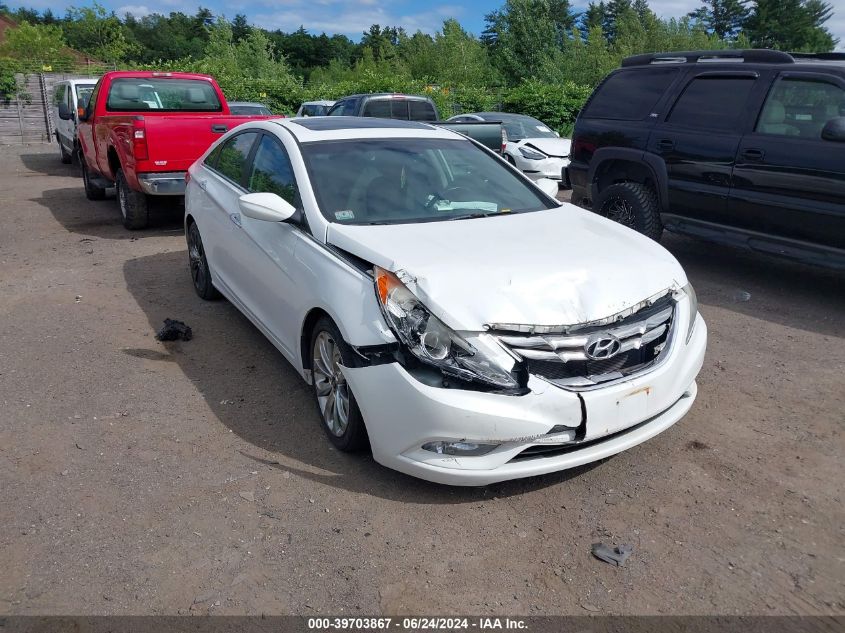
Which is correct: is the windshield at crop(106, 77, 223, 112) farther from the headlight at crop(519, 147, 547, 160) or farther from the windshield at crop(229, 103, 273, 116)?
the windshield at crop(229, 103, 273, 116)

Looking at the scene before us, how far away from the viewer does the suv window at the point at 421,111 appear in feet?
45.9

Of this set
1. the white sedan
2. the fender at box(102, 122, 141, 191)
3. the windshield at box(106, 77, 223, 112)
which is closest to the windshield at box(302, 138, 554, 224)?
the white sedan

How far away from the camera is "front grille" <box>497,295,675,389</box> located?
3215mm

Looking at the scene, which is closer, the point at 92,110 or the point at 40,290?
the point at 40,290

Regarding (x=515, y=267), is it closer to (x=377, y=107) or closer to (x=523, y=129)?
(x=377, y=107)

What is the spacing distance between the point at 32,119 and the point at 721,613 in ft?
87.7

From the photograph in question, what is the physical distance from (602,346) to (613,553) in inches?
34.9

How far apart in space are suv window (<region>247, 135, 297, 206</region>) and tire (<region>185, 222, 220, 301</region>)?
1254 millimetres

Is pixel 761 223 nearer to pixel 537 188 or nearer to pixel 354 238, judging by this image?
pixel 537 188

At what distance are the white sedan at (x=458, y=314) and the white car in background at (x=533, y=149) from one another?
8758 millimetres

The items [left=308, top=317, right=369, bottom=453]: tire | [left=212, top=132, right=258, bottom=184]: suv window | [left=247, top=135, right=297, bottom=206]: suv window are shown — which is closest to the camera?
[left=308, top=317, right=369, bottom=453]: tire

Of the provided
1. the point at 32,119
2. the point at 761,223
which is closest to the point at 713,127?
the point at 761,223

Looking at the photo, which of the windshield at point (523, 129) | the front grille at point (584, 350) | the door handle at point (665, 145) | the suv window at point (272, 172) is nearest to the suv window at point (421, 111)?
the windshield at point (523, 129)

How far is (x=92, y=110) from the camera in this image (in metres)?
10.4
